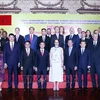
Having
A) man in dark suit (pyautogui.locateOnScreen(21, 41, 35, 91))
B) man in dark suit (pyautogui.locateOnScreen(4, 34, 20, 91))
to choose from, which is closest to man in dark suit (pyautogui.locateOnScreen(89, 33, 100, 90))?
man in dark suit (pyautogui.locateOnScreen(21, 41, 35, 91))

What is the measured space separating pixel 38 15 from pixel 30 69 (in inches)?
117

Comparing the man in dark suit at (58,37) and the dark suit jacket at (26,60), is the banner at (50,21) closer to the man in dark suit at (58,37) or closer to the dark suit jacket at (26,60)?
the man in dark suit at (58,37)

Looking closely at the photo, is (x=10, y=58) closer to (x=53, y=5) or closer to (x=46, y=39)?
(x=46, y=39)

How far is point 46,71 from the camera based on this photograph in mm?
5352

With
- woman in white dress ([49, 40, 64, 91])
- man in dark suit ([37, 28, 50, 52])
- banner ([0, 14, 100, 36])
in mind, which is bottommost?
woman in white dress ([49, 40, 64, 91])

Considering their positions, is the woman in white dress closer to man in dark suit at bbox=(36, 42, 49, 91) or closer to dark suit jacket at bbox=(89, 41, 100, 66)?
man in dark suit at bbox=(36, 42, 49, 91)

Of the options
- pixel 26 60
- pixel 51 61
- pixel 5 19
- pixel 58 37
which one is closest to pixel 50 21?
pixel 5 19

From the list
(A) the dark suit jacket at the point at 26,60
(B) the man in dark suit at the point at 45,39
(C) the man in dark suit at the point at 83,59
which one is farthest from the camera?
(B) the man in dark suit at the point at 45,39

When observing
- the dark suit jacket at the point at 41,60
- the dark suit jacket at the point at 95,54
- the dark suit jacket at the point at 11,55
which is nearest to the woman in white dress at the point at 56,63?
the dark suit jacket at the point at 41,60

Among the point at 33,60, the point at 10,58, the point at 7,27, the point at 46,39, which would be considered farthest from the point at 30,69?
the point at 7,27

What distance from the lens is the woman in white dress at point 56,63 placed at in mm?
5297

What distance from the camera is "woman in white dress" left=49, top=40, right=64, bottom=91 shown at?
5.30m

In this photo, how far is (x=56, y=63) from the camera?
532cm

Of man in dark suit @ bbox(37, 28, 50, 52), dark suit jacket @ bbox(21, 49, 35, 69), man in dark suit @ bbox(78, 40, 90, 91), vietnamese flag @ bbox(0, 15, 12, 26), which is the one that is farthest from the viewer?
vietnamese flag @ bbox(0, 15, 12, 26)
